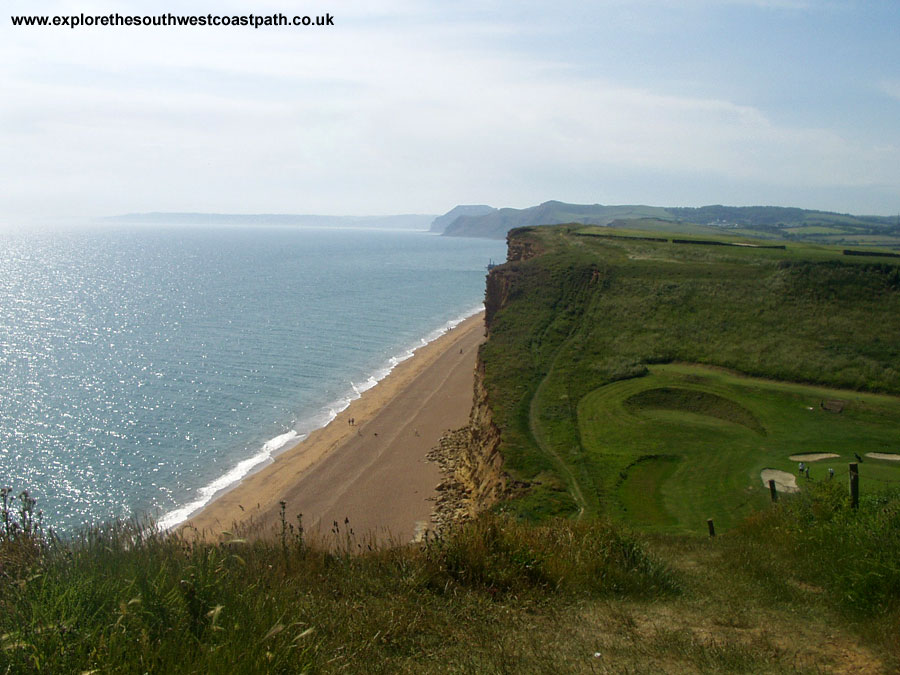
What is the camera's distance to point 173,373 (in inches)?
1889

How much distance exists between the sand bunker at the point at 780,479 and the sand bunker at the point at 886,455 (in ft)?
13.8

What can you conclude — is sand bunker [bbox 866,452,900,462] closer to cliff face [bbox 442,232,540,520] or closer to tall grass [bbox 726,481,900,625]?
tall grass [bbox 726,481,900,625]

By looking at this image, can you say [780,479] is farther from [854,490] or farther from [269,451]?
[269,451]

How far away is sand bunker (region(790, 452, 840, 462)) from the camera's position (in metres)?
22.7

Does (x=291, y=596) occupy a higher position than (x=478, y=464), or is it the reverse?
(x=291, y=596)

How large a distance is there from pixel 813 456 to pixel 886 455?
2629mm

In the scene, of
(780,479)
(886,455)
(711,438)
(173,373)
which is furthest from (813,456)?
(173,373)

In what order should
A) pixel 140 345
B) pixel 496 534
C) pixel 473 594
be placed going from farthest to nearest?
pixel 140 345 → pixel 496 534 → pixel 473 594

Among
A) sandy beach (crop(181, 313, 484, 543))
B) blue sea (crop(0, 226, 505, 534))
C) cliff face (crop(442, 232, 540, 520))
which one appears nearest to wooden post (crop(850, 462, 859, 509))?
cliff face (crop(442, 232, 540, 520))

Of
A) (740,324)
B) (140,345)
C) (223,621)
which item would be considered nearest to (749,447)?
(740,324)

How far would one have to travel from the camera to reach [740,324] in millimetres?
39312

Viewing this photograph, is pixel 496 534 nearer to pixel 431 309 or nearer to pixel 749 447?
pixel 749 447

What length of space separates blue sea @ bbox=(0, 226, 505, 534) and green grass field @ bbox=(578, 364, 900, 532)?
674 inches

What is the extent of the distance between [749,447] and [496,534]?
19.7m
